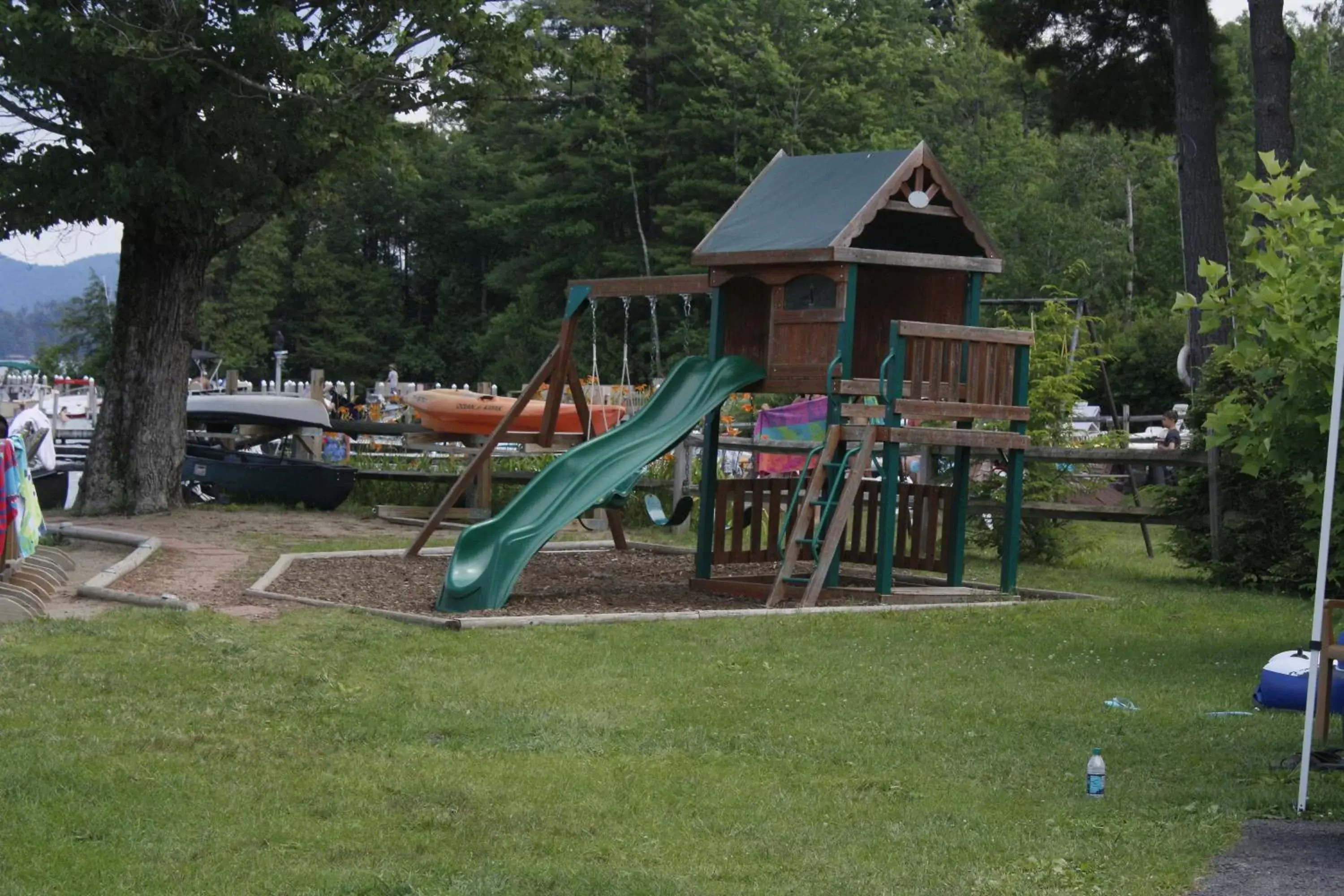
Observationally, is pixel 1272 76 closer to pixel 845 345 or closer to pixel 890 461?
pixel 845 345

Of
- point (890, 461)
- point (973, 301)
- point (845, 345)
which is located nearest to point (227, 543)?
point (845, 345)

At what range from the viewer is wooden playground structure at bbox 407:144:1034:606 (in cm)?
1399

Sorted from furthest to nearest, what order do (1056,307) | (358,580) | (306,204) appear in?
(306,204) → (1056,307) → (358,580)

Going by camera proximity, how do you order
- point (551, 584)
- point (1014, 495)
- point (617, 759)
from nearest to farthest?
point (617, 759)
point (1014, 495)
point (551, 584)

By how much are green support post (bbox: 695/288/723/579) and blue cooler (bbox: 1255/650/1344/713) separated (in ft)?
21.6

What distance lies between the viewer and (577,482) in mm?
14117

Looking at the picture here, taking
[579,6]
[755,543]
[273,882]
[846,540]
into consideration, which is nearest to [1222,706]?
[273,882]

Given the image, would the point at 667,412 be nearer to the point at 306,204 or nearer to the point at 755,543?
the point at 755,543

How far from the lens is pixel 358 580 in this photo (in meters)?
14.8

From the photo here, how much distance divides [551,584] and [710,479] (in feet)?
5.59

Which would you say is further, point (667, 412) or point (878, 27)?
point (878, 27)

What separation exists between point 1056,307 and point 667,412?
6786 mm

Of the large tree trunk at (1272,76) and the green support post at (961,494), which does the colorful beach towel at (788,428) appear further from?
the green support post at (961,494)

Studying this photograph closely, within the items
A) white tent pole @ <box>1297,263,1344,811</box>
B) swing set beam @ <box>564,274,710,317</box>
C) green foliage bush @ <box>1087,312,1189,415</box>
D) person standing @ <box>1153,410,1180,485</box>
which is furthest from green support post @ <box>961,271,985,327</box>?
green foliage bush @ <box>1087,312,1189,415</box>
